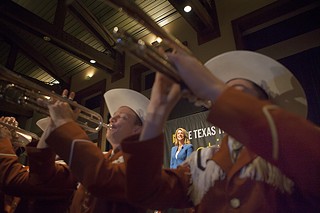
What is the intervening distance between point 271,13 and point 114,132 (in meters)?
3.54

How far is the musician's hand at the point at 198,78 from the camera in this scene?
2.08 ft

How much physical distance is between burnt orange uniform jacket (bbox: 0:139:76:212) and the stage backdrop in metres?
2.69

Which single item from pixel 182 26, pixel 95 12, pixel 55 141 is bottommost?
pixel 55 141

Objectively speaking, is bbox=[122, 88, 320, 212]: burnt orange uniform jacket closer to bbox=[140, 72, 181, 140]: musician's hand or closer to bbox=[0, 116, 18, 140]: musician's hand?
bbox=[140, 72, 181, 140]: musician's hand

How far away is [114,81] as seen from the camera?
559cm

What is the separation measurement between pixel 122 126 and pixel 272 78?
888 mm

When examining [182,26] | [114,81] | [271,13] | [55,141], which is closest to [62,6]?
[114,81]

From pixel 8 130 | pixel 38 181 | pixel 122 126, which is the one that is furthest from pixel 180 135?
pixel 38 181

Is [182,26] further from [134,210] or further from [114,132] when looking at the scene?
[134,210]

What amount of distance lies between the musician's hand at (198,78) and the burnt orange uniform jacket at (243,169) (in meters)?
0.04

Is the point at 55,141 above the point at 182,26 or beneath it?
beneath

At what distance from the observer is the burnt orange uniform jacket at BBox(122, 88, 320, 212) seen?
56 cm

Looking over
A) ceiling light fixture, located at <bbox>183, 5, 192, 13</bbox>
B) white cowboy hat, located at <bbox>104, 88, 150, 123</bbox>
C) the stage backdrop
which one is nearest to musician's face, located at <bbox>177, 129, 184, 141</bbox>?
the stage backdrop

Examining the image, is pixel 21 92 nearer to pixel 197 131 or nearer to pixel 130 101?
pixel 130 101
